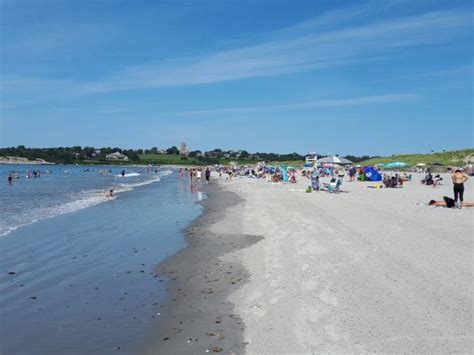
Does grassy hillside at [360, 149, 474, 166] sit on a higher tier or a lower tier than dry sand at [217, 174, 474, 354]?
higher

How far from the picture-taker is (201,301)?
306 inches

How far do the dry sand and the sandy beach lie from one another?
0.05ft

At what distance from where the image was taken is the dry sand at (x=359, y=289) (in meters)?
5.61

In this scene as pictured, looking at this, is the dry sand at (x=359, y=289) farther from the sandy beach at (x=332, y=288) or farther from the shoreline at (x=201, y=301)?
the shoreline at (x=201, y=301)

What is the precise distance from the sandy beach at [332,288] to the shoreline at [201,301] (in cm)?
2

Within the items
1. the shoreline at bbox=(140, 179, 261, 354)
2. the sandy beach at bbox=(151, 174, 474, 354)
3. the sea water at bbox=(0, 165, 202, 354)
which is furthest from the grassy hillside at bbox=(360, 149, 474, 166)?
the shoreline at bbox=(140, 179, 261, 354)

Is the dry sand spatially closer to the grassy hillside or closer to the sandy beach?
the sandy beach

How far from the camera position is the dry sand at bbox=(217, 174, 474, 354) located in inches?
221

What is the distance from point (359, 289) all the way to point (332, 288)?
0.42m

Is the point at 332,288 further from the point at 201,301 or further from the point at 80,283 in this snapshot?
the point at 80,283

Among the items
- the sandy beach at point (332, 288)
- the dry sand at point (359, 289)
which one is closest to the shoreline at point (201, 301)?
the sandy beach at point (332, 288)

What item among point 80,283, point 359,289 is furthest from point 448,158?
point 80,283

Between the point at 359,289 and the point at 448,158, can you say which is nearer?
the point at 359,289

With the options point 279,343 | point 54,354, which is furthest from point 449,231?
point 54,354
